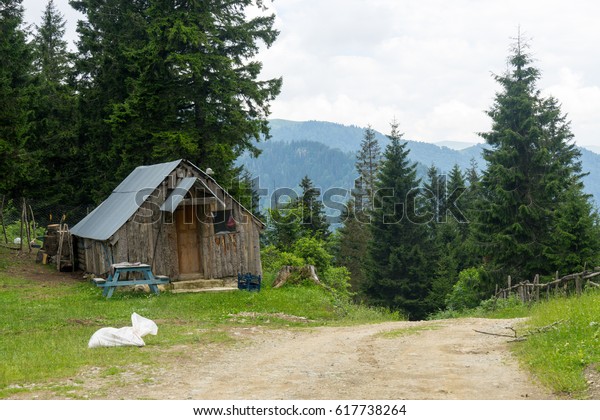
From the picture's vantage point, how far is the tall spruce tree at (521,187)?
31.7 m

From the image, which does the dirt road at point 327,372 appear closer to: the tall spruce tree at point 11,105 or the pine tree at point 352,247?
the tall spruce tree at point 11,105

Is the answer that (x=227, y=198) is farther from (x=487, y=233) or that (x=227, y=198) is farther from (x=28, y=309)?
(x=487, y=233)

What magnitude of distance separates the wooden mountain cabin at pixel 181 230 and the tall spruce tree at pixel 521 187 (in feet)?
45.6

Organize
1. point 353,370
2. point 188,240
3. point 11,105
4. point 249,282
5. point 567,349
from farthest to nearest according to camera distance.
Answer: point 11,105 < point 188,240 < point 249,282 < point 353,370 < point 567,349

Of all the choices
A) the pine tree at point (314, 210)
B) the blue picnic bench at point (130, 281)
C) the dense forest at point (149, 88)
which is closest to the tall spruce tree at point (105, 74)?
the dense forest at point (149, 88)

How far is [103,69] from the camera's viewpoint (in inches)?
1399

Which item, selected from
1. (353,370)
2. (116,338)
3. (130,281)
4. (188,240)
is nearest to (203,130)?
(188,240)

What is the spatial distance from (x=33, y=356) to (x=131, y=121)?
76.5ft

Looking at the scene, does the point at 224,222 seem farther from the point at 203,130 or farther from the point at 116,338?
the point at 116,338

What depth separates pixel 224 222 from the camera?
25.1 m

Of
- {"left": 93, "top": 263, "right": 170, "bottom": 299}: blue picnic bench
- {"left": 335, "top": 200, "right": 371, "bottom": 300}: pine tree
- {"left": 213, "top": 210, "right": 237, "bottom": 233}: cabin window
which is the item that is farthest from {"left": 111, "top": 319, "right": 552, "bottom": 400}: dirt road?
{"left": 335, "top": 200, "right": 371, "bottom": 300}: pine tree

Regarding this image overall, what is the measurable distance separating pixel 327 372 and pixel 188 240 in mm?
15824

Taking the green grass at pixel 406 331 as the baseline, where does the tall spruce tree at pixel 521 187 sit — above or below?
above

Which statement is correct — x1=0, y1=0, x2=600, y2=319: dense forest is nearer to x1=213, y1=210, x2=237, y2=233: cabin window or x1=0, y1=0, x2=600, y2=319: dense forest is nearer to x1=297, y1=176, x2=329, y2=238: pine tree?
x1=213, y1=210, x2=237, y2=233: cabin window
